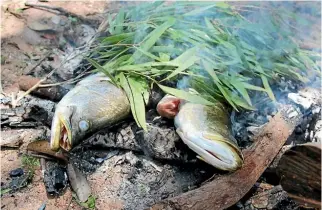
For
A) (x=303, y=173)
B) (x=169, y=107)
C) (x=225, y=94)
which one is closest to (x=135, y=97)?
(x=169, y=107)

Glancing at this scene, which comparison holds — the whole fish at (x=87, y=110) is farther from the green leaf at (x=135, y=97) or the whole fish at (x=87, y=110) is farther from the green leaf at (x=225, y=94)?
the green leaf at (x=225, y=94)

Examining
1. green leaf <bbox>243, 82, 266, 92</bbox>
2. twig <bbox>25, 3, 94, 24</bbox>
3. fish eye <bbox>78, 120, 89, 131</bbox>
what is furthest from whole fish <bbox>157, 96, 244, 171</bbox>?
twig <bbox>25, 3, 94, 24</bbox>

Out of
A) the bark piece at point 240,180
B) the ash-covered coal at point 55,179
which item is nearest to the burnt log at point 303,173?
Result: the bark piece at point 240,180

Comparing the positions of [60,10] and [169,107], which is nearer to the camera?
[169,107]

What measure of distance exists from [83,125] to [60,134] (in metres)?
0.18

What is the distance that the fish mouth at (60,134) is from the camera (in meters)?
2.88

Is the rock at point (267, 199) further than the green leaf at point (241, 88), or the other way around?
the green leaf at point (241, 88)

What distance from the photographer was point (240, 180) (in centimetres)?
279

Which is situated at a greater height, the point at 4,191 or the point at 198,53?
the point at 198,53

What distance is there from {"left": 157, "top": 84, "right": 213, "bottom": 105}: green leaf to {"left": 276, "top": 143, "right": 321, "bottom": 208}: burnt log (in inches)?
40.2

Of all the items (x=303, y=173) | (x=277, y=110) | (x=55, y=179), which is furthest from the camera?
(x=277, y=110)

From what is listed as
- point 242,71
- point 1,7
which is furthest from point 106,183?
point 1,7

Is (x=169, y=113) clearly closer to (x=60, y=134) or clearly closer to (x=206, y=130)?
(x=206, y=130)

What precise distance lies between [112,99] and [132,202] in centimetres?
75
